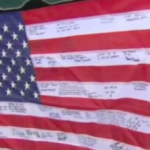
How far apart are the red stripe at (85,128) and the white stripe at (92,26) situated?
64 centimetres

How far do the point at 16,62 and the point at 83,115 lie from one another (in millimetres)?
696

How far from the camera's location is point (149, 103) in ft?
7.12

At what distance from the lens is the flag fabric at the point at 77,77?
7.20 feet

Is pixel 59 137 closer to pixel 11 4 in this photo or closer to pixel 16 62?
pixel 16 62

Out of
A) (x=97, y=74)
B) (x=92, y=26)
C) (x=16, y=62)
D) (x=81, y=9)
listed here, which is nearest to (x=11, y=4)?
(x=16, y=62)

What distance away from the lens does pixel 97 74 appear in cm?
236

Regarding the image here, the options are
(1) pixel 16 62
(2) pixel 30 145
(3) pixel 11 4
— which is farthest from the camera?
(2) pixel 30 145

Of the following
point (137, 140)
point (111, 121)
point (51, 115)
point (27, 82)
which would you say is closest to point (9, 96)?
point (27, 82)

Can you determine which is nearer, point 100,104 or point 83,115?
point 100,104

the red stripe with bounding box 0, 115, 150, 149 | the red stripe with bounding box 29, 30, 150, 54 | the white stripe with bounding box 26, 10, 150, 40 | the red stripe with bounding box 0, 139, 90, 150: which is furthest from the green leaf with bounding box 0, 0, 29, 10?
the red stripe with bounding box 0, 139, 90, 150

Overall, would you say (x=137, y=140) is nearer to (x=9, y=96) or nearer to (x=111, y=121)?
(x=111, y=121)

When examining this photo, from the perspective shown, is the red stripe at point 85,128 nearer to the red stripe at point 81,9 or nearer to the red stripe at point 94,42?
the red stripe at point 94,42

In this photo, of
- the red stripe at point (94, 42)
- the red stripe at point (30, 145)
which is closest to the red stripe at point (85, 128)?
the red stripe at point (30, 145)

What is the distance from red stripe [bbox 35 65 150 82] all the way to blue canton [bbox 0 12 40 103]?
0.12 meters
